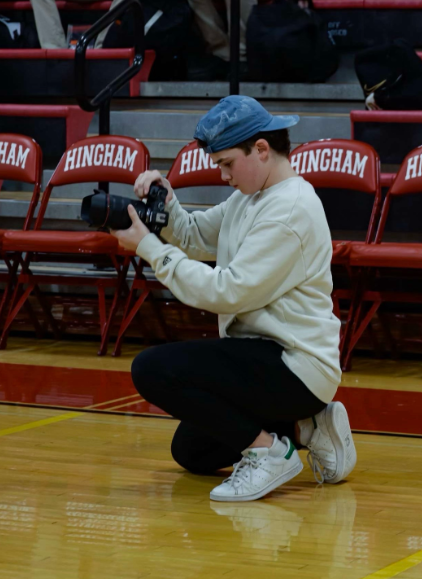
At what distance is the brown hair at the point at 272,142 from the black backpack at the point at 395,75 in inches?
108

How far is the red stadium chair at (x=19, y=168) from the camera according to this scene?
17.6 ft

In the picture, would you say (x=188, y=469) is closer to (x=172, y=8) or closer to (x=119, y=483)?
(x=119, y=483)

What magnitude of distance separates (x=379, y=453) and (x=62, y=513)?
1.08m

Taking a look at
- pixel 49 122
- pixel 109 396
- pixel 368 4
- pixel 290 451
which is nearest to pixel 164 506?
pixel 290 451

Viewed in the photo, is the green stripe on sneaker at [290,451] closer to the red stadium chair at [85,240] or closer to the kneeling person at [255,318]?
the kneeling person at [255,318]

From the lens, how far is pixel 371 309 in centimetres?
471

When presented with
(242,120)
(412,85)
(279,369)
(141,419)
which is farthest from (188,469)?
(412,85)

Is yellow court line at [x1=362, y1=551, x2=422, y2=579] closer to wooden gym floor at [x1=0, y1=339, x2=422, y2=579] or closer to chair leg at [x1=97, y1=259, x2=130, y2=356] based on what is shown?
wooden gym floor at [x1=0, y1=339, x2=422, y2=579]

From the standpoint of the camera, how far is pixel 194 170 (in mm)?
5215

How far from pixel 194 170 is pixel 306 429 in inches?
96.0

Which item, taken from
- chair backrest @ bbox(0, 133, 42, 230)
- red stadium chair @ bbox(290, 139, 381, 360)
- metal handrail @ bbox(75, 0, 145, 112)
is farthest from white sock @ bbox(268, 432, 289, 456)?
metal handrail @ bbox(75, 0, 145, 112)

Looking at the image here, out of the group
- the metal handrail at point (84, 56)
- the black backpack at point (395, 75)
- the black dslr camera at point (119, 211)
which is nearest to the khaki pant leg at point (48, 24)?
the metal handrail at point (84, 56)

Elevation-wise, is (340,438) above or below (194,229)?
below

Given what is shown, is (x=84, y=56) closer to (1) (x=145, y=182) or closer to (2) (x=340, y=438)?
(1) (x=145, y=182)
